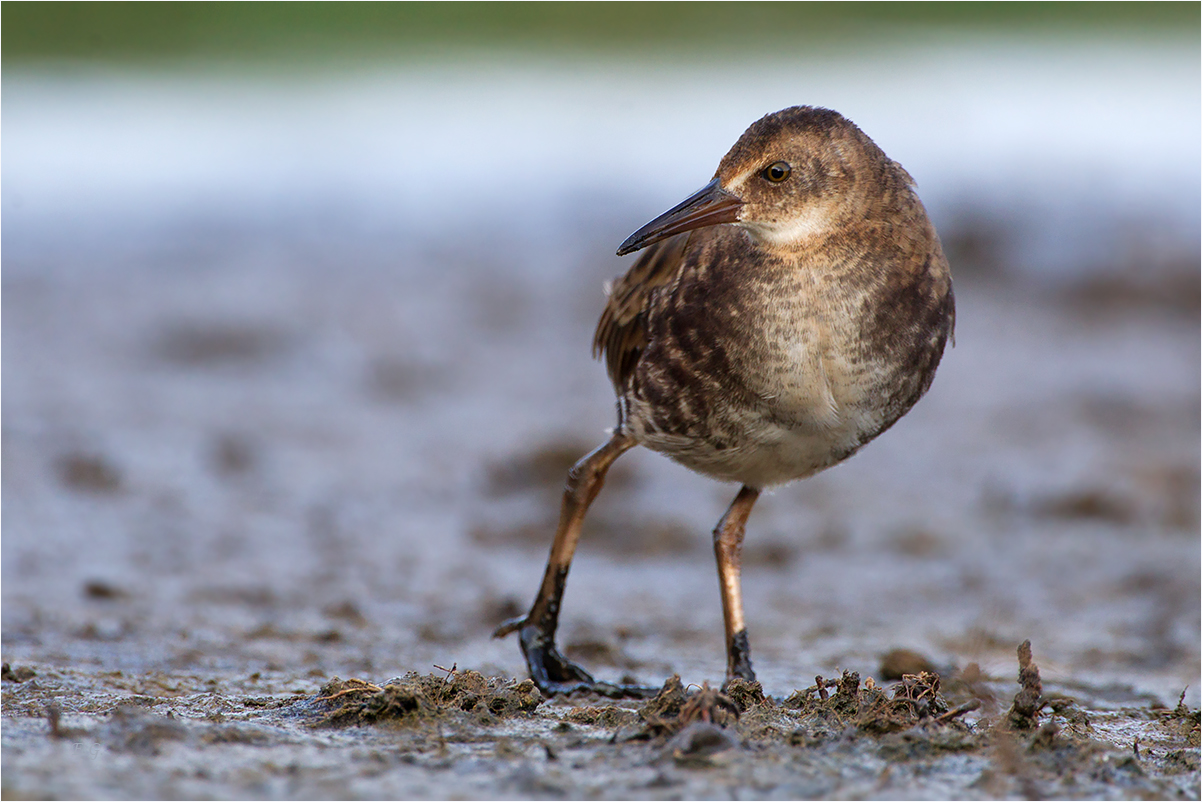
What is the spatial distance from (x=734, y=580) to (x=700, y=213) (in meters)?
1.50

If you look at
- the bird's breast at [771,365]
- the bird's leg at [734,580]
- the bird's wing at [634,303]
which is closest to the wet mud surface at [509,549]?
the bird's leg at [734,580]

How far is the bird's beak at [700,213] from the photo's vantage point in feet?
14.6

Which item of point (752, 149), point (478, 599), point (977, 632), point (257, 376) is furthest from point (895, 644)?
point (257, 376)

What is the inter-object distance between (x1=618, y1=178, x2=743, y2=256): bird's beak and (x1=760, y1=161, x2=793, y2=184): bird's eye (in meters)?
0.13

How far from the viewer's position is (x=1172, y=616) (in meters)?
6.37

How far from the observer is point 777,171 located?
443 centimetres

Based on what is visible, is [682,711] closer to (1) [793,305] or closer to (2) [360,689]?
(2) [360,689]

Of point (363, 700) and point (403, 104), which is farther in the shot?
point (403, 104)

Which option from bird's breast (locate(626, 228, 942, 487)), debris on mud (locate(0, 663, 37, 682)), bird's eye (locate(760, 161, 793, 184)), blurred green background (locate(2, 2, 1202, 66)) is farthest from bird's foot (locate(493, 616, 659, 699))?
blurred green background (locate(2, 2, 1202, 66))

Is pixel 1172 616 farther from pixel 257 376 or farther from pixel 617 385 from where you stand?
pixel 257 376

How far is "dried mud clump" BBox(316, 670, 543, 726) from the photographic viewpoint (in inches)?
153

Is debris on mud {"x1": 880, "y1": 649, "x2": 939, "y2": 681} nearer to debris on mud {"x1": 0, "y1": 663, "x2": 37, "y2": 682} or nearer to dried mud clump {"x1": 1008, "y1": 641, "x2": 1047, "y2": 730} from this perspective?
dried mud clump {"x1": 1008, "y1": 641, "x2": 1047, "y2": 730}

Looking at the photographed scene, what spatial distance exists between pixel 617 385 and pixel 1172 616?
3.09 meters

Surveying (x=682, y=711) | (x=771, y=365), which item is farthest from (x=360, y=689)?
(x=771, y=365)
